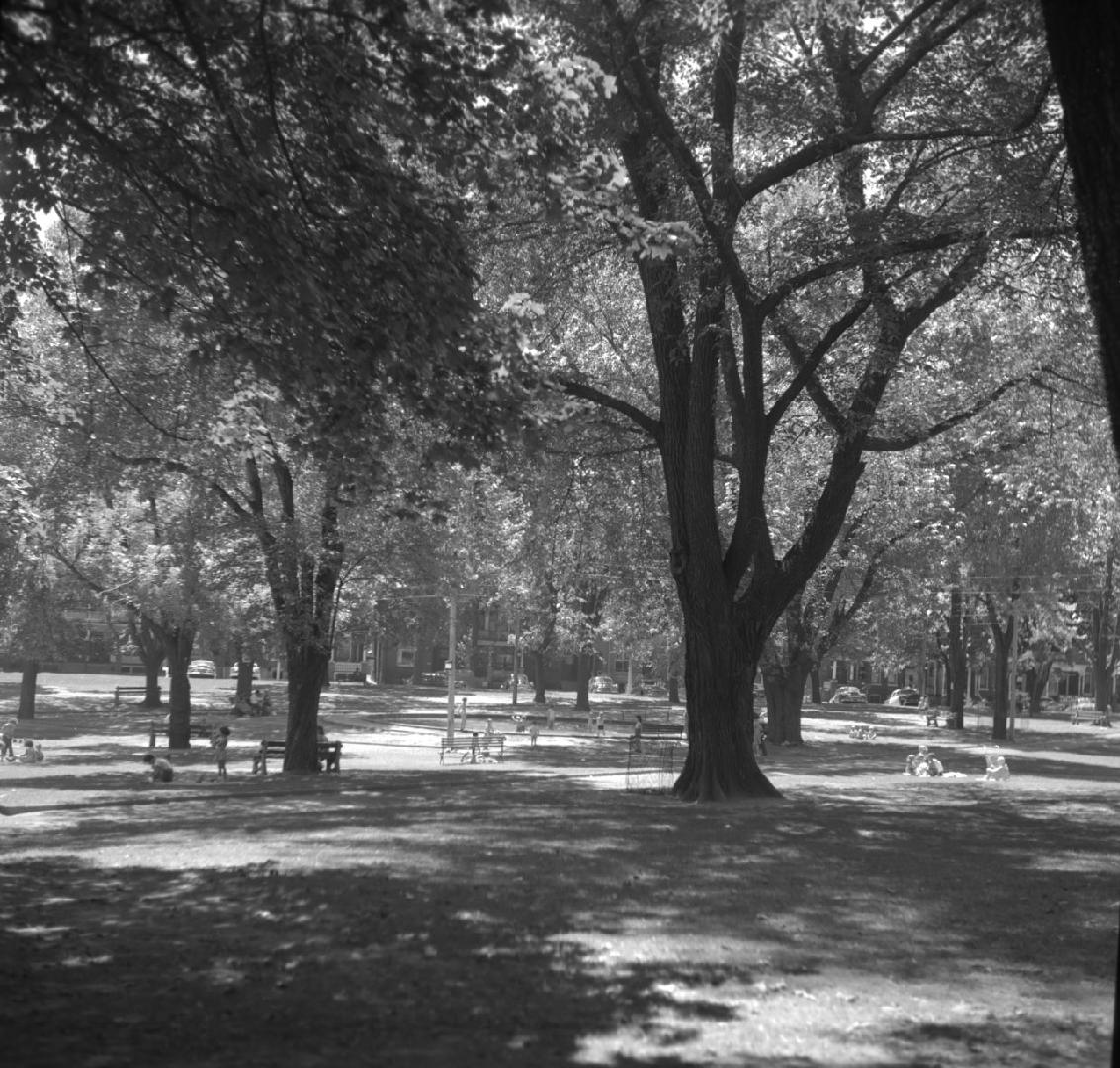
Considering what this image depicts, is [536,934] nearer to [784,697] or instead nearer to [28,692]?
[784,697]

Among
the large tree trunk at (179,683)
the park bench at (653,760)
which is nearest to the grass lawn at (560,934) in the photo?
the park bench at (653,760)

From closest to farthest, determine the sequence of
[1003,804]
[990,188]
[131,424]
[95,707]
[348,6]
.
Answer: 1. [348,6]
2. [990,188]
3. [1003,804]
4. [131,424]
5. [95,707]

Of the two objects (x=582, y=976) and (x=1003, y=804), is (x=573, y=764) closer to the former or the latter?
(x=1003, y=804)

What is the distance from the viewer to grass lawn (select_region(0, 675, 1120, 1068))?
629 cm

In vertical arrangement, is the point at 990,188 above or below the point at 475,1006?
above

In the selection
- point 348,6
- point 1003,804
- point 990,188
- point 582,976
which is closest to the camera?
point 582,976

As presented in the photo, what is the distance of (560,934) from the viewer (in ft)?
28.9

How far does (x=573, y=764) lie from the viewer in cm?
3619

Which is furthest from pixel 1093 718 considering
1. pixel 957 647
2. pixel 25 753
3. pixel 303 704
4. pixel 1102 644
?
pixel 25 753

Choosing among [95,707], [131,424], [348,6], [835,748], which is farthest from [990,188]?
[95,707]

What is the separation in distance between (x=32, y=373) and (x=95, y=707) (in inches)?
1758

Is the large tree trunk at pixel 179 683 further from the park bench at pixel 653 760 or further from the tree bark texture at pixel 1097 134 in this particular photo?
the tree bark texture at pixel 1097 134

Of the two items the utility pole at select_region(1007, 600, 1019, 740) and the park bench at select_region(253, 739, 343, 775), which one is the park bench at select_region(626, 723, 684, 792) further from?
the utility pole at select_region(1007, 600, 1019, 740)

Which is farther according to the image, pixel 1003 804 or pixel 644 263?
pixel 1003 804
